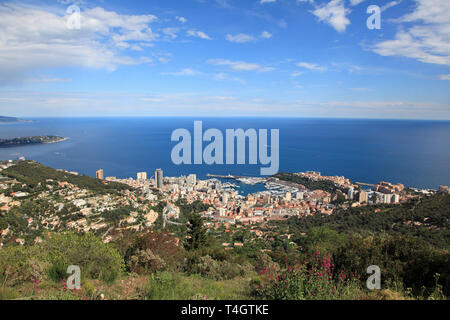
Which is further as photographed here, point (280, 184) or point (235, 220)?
point (280, 184)

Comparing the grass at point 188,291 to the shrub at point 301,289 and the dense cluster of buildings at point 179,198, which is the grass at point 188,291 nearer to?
the shrub at point 301,289

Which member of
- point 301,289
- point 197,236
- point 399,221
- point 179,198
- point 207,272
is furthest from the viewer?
point 179,198

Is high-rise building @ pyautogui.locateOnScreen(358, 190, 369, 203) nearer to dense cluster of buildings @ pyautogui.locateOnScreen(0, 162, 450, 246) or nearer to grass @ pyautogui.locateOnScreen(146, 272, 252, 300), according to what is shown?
dense cluster of buildings @ pyautogui.locateOnScreen(0, 162, 450, 246)

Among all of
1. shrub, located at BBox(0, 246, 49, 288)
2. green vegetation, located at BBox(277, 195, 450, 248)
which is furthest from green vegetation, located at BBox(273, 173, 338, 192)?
shrub, located at BBox(0, 246, 49, 288)

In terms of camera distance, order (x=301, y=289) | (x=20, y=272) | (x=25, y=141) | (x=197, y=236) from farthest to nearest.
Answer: (x=25, y=141) → (x=197, y=236) → (x=20, y=272) → (x=301, y=289)

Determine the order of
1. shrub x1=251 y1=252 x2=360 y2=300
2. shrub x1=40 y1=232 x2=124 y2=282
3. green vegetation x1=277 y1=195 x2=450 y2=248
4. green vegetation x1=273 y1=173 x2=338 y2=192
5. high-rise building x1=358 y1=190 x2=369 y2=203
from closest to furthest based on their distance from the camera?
shrub x1=251 y1=252 x2=360 y2=300
shrub x1=40 y1=232 x2=124 y2=282
green vegetation x1=277 y1=195 x2=450 y2=248
high-rise building x1=358 y1=190 x2=369 y2=203
green vegetation x1=273 y1=173 x2=338 y2=192

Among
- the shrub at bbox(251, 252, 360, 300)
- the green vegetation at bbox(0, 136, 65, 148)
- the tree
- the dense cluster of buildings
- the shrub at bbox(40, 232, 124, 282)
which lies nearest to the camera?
the shrub at bbox(251, 252, 360, 300)

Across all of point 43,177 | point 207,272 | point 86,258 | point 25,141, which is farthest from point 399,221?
point 25,141

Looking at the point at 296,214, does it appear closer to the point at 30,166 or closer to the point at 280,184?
the point at 280,184

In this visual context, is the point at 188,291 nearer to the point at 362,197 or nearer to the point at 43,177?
the point at 43,177

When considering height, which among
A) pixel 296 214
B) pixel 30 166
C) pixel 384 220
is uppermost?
pixel 30 166
